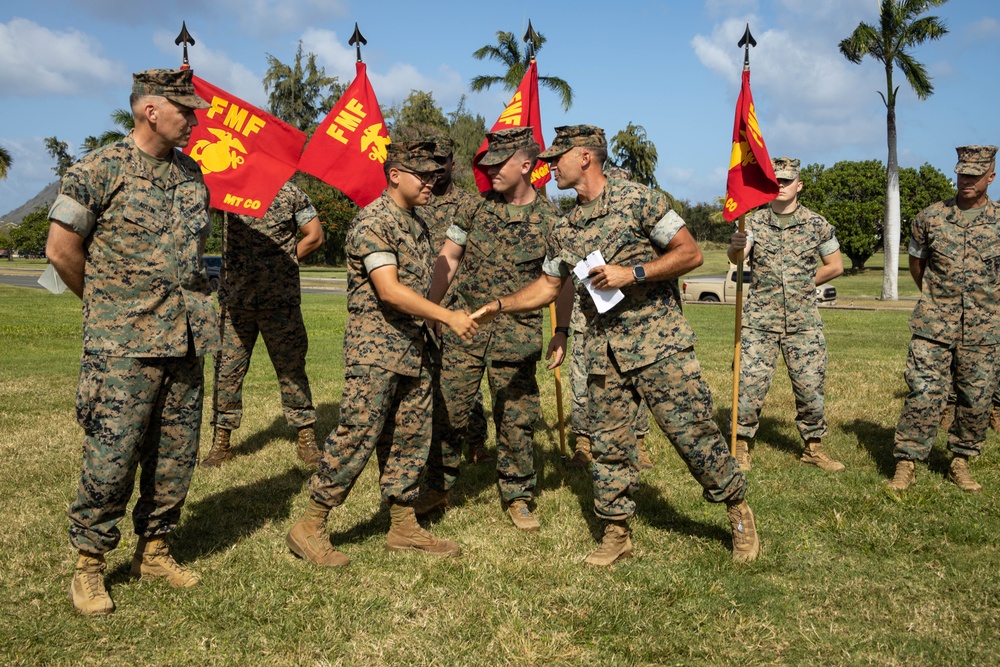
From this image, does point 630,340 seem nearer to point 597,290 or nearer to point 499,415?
point 597,290

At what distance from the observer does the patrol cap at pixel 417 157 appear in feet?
15.7

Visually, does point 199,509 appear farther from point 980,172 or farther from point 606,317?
point 980,172

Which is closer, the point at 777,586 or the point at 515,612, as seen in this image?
the point at 515,612

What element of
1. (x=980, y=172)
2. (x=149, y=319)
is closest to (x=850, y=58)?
(x=980, y=172)

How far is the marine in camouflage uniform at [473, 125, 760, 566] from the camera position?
4750mm

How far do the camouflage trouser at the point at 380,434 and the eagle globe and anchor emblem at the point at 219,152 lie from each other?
2.53m

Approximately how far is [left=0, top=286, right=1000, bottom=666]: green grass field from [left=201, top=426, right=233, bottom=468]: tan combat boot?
175mm

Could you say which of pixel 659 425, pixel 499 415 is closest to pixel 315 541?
pixel 499 415

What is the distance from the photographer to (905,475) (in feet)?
21.0

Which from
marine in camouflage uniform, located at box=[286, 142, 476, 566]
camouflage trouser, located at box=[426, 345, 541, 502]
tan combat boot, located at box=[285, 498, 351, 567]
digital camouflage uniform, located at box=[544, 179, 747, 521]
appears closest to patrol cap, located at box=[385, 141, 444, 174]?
marine in camouflage uniform, located at box=[286, 142, 476, 566]

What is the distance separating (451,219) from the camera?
7.72 meters

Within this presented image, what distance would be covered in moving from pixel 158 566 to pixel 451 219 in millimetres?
4165

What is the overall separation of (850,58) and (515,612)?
30287 mm

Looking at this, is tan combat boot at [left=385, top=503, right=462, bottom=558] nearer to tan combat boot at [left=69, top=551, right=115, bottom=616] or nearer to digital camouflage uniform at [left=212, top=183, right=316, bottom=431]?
tan combat boot at [left=69, top=551, right=115, bottom=616]
